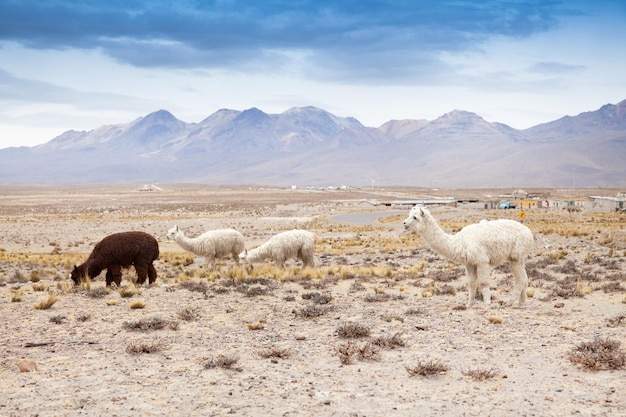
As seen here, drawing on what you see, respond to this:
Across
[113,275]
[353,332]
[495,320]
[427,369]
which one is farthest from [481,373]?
[113,275]

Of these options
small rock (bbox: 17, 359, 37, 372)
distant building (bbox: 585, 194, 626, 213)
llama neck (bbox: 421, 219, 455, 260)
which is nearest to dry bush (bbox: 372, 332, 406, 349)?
llama neck (bbox: 421, 219, 455, 260)

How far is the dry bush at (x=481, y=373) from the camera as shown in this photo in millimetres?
7255

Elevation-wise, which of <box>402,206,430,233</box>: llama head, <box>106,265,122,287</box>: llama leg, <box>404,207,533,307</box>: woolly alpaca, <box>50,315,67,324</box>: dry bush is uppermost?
<box>402,206,430,233</box>: llama head

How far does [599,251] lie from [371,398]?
19.0 meters

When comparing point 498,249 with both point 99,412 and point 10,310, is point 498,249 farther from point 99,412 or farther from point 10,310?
point 10,310

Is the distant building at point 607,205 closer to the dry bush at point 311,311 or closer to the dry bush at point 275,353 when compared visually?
the dry bush at point 311,311

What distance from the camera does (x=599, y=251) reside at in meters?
22.3

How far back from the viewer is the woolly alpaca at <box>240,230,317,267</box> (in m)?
17.8

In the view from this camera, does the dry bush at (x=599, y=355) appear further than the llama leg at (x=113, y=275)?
No

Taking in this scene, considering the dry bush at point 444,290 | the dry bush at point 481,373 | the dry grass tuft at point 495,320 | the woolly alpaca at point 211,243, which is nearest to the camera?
the dry bush at point 481,373

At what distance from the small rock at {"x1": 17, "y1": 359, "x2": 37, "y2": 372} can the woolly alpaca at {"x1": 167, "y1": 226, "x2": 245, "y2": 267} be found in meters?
10.4

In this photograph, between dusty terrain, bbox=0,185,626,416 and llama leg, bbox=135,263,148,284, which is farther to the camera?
llama leg, bbox=135,263,148,284

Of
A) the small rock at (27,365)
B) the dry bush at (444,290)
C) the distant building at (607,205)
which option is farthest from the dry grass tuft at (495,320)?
the distant building at (607,205)

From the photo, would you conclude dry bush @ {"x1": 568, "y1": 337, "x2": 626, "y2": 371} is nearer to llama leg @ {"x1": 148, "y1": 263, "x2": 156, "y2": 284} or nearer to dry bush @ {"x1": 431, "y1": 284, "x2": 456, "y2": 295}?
dry bush @ {"x1": 431, "y1": 284, "x2": 456, "y2": 295}
